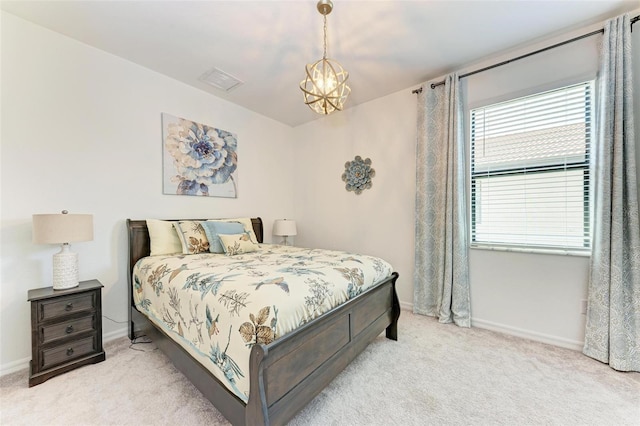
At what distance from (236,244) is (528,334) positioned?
3053 mm

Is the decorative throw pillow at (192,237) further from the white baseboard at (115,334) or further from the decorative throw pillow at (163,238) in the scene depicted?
the white baseboard at (115,334)

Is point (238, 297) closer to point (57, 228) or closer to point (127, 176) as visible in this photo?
point (57, 228)

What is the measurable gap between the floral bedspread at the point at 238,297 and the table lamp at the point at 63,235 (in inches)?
18.5

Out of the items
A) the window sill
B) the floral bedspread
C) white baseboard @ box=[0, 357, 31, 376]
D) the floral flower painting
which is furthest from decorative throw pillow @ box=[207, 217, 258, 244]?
the window sill

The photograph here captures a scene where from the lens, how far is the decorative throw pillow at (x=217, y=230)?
2.72 m

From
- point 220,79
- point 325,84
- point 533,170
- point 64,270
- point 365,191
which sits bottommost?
point 64,270

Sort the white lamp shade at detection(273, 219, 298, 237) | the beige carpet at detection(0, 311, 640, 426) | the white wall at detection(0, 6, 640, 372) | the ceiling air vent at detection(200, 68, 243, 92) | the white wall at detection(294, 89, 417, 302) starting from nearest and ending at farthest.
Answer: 1. the beige carpet at detection(0, 311, 640, 426)
2. the white wall at detection(0, 6, 640, 372)
3. the ceiling air vent at detection(200, 68, 243, 92)
4. the white wall at detection(294, 89, 417, 302)
5. the white lamp shade at detection(273, 219, 298, 237)

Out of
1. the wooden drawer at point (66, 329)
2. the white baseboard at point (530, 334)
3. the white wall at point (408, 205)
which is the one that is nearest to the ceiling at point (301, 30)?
the white wall at point (408, 205)

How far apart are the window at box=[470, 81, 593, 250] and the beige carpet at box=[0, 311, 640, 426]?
41.7 inches

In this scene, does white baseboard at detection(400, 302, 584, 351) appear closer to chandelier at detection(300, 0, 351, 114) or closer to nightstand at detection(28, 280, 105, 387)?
chandelier at detection(300, 0, 351, 114)

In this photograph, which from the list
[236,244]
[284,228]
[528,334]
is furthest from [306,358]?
[284,228]

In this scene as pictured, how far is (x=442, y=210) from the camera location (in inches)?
111

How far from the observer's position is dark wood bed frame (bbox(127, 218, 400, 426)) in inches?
44.5

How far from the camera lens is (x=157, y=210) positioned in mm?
2807
